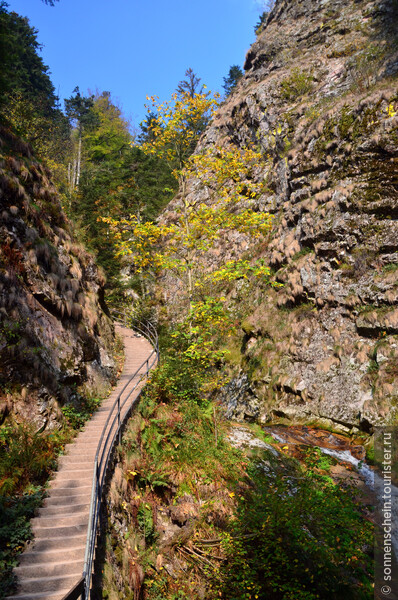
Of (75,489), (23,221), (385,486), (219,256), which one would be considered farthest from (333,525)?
(219,256)

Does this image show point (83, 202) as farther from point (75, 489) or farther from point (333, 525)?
point (333, 525)

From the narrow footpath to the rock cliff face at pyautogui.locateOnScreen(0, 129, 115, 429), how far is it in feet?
4.64

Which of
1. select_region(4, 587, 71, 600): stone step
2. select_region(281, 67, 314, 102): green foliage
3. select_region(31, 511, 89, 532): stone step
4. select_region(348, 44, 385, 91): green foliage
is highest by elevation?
select_region(281, 67, 314, 102): green foliage

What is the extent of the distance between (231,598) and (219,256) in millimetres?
21938

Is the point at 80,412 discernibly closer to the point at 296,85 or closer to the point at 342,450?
the point at 342,450

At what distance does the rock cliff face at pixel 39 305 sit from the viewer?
841cm

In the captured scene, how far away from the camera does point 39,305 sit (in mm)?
10133

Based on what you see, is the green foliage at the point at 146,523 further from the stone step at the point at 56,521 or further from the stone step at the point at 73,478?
the stone step at the point at 56,521

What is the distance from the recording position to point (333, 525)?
6.14m

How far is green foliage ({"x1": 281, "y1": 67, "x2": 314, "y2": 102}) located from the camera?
25312mm

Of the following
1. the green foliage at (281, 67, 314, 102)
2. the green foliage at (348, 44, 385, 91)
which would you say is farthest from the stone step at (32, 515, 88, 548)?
the green foliage at (281, 67, 314, 102)

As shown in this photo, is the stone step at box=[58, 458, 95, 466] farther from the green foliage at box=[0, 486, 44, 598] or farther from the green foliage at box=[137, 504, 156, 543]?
→ the green foliage at box=[137, 504, 156, 543]

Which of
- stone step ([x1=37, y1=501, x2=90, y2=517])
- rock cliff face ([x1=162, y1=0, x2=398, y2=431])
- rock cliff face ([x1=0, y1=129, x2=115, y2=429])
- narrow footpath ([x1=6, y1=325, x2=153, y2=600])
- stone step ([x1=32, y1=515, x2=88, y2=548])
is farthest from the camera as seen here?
rock cliff face ([x1=162, y1=0, x2=398, y2=431])

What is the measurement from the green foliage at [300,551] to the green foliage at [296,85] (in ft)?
91.0
